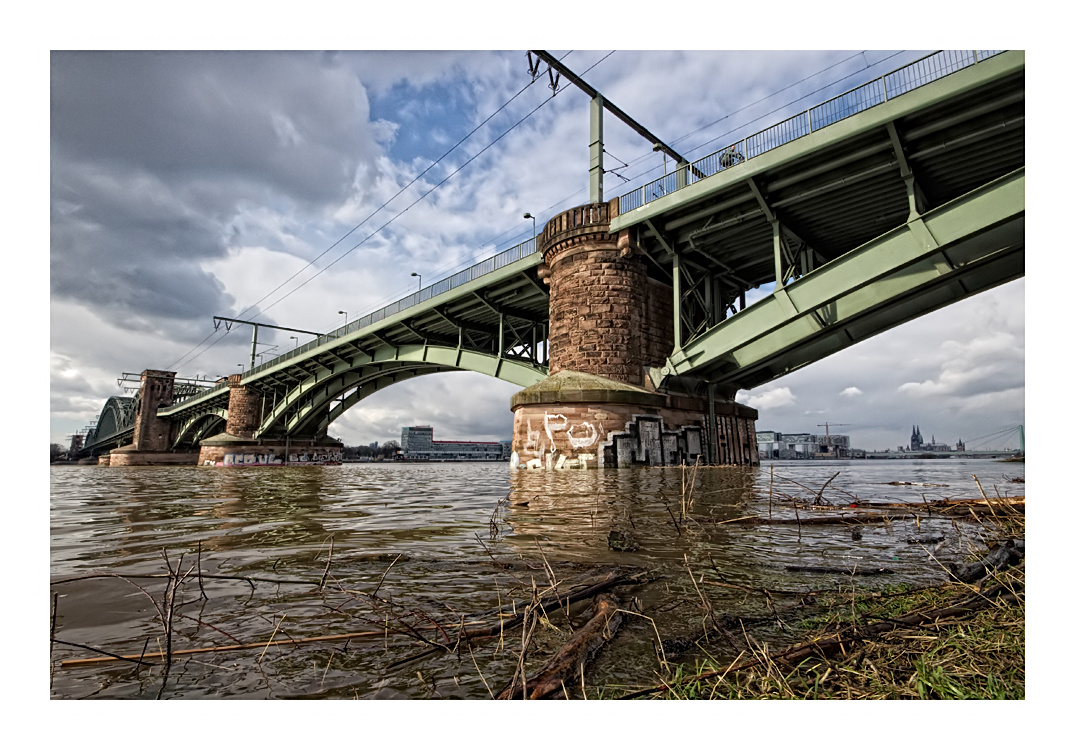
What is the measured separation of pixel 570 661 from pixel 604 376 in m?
14.9

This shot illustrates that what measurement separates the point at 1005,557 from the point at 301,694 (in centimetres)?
277

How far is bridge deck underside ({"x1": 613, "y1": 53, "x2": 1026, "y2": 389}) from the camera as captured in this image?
11.3 m

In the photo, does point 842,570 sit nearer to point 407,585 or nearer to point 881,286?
point 407,585

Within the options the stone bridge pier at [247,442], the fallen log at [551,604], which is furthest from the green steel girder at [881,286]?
the stone bridge pier at [247,442]

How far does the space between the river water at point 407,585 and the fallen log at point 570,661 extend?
4 centimetres

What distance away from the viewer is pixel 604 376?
16203 millimetres

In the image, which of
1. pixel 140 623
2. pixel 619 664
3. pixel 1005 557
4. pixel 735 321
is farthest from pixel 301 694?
pixel 735 321

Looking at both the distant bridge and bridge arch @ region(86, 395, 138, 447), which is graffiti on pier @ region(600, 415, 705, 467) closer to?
the distant bridge

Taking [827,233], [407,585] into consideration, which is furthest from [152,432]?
[407,585]

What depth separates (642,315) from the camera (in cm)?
1716

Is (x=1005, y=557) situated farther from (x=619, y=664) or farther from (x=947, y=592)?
(x=619, y=664)

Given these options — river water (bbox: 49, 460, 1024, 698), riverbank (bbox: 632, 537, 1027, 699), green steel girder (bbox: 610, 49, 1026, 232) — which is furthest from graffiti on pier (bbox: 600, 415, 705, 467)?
riverbank (bbox: 632, 537, 1027, 699)

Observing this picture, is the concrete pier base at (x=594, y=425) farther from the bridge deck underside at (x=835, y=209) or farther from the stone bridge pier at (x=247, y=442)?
the stone bridge pier at (x=247, y=442)

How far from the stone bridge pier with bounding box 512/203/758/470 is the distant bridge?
442 mm
